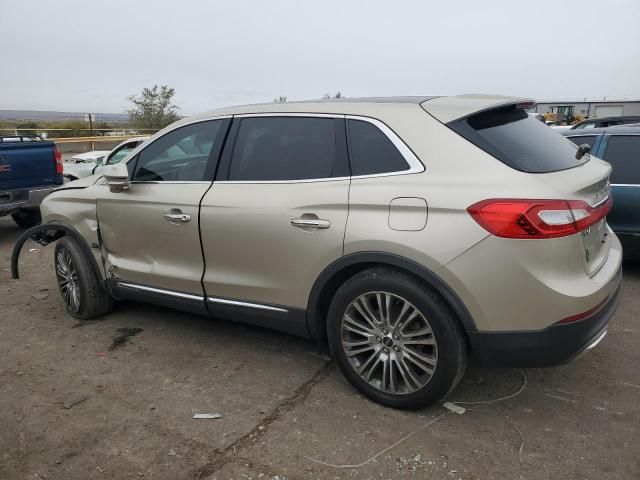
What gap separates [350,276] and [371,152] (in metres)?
0.73

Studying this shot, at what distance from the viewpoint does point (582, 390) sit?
11.2 feet

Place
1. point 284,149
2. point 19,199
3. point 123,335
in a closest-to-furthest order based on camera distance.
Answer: point 284,149 < point 123,335 < point 19,199

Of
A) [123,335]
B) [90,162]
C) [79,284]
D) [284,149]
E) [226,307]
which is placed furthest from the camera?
[90,162]

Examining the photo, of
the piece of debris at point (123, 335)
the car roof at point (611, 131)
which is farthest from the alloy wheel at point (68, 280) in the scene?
the car roof at point (611, 131)

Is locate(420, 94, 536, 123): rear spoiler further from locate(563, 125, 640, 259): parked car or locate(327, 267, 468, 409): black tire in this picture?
locate(563, 125, 640, 259): parked car

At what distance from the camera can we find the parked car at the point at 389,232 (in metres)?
2.71

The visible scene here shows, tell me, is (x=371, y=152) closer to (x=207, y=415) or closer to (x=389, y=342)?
(x=389, y=342)

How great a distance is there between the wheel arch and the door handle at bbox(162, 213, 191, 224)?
110 centimetres

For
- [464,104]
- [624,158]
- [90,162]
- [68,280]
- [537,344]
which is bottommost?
[68,280]

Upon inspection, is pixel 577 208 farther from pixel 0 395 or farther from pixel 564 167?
pixel 0 395

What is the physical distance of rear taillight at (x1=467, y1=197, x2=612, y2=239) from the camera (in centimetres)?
264

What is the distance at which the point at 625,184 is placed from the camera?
533 cm

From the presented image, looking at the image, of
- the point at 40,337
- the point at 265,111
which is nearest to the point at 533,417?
the point at 265,111

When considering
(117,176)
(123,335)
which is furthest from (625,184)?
(123,335)
